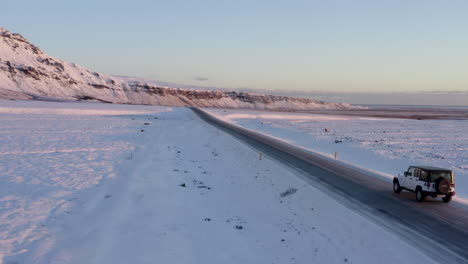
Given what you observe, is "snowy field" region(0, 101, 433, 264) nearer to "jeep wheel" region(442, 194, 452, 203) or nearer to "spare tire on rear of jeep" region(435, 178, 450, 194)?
"spare tire on rear of jeep" region(435, 178, 450, 194)

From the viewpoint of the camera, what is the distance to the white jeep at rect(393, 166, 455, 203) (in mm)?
15492

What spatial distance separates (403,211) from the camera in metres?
14.1

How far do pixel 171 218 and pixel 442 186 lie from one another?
41.4ft

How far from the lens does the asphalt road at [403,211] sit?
34.6ft

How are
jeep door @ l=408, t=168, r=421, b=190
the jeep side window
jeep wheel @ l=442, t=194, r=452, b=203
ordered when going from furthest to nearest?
jeep door @ l=408, t=168, r=421, b=190 → the jeep side window → jeep wheel @ l=442, t=194, r=452, b=203

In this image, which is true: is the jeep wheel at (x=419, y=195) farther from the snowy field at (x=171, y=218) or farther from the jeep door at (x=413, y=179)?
the snowy field at (x=171, y=218)

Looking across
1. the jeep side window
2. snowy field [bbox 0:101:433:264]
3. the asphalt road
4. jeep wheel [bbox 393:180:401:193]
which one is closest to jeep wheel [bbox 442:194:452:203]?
the asphalt road

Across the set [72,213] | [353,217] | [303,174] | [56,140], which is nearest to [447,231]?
[353,217]

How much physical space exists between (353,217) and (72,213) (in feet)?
35.1

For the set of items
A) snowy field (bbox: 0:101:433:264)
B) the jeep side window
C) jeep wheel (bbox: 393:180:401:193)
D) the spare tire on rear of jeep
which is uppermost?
the jeep side window

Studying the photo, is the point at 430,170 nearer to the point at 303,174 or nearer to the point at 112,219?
the point at 303,174

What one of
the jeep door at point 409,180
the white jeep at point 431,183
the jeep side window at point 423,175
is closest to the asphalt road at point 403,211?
the white jeep at point 431,183

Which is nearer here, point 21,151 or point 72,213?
→ point 72,213

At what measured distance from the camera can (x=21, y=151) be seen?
23781 millimetres
